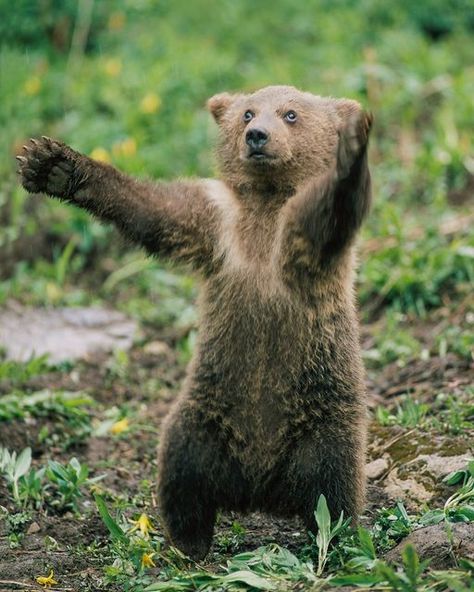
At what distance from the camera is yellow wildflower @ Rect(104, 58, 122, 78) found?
10.4 m

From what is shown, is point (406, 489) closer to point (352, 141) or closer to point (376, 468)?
point (376, 468)

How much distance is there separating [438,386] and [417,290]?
1304 mm

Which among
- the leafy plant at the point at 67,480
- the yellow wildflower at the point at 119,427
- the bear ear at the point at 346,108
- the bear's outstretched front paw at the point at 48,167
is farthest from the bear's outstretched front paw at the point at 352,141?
the yellow wildflower at the point at 119,427

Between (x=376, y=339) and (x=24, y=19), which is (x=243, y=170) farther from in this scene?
(x=24, y=19)

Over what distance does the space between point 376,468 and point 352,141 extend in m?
2.02

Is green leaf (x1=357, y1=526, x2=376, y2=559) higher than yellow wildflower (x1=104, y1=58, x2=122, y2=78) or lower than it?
lower

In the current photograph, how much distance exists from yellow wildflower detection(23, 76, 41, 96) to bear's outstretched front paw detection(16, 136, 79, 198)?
16.8 ft

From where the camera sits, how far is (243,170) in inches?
209

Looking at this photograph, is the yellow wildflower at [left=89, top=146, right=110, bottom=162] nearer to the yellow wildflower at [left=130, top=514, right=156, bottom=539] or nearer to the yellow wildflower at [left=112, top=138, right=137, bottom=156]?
the yellow wildflower at [left=112, top=138, right=137, bottom=156]

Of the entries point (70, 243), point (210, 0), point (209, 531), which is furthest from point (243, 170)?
point (210, 0)

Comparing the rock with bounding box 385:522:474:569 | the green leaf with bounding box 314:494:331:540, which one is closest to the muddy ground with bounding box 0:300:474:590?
the rock with bounding box 385:522:474:569

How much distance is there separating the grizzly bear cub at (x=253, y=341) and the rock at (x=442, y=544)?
536mm

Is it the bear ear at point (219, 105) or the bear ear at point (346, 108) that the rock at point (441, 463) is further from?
the bear ear at point (219, 105)

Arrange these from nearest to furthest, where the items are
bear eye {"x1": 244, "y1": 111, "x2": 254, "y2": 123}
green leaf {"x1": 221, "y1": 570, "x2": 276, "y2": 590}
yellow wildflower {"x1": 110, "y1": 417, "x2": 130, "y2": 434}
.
Answer: green leaf {"x1": 221, "y1": 570, "x2": 276, "y2": 590}
bear eye {"x1": 244, "y1": 111, "x2": 254, "y2": 123}
yellow wildflower {"x1": 110, "y1": 417, "x2": 130, "y2": 434}
